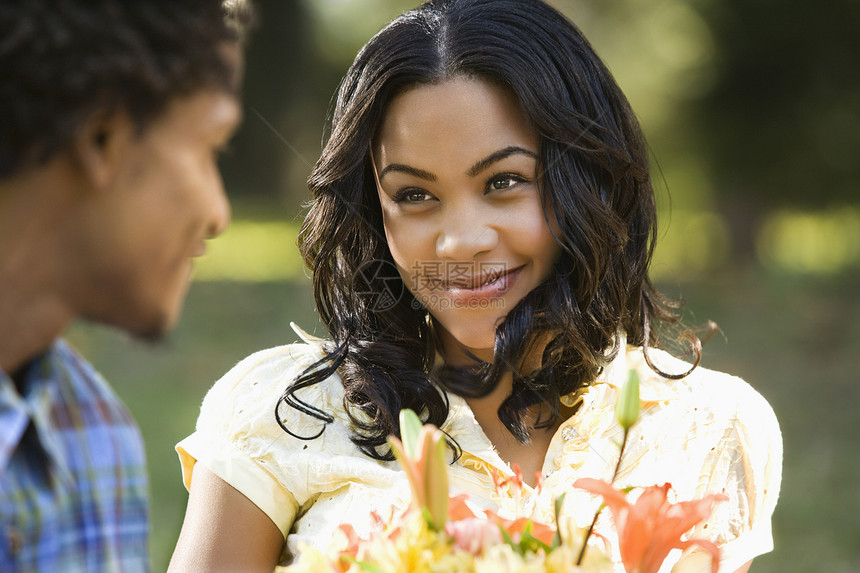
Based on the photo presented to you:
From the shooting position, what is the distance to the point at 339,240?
2.16 metres

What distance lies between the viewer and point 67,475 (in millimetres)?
1106

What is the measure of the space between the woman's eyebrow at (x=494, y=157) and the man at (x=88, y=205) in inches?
30.7

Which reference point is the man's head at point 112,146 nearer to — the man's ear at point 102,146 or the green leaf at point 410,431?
the man's ear at point 102,146

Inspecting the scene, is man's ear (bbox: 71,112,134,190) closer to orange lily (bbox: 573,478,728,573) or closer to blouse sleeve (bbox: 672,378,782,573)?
orange lily (bbox: 573,478,728,573)

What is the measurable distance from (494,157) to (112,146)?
3.26 ft

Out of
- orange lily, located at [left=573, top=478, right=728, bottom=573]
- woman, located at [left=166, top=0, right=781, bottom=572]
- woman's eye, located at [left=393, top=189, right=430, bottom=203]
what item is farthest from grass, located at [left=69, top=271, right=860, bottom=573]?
orange lily, located at [left=573, top=478, right=728, bottom=573]

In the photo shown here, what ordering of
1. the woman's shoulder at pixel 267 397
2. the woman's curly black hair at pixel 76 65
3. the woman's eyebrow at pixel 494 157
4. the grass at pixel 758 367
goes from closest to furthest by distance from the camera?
the woman's curly black hair at pixel 76 65 < the woman's eyebrow at pixel 494 157 < the woman's shoulder at pixel 267 397 < the grass at pixel 758 367

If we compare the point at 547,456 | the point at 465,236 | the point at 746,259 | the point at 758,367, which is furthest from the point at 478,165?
the point at 746,259

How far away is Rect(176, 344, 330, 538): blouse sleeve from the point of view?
191 cm

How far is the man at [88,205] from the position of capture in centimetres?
96

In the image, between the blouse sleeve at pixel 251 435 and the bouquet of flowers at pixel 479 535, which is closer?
the bouquet of flowers at pixel 479 535

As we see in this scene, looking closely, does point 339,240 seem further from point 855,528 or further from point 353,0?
point 353,0

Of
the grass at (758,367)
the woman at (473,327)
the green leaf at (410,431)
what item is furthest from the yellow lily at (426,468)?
the grass at (758,367)

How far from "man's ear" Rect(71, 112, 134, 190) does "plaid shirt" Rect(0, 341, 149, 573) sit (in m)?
0.25
